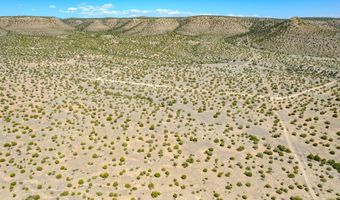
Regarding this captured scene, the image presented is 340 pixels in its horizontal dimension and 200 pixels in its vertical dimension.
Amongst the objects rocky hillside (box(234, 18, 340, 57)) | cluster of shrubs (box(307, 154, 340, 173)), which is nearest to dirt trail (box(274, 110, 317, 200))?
cluster of shrubs (box(307, 154, 340, 173))

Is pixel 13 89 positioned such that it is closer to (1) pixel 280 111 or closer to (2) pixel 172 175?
(2) pixel 172 175

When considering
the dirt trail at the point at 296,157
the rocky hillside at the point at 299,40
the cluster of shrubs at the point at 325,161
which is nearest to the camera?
the dirt trail at the point at 296,157

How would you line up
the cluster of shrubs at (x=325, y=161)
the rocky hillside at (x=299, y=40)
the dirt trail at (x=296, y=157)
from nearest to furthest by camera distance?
the dirt trail at (x=296, y=157)
the cluster of shrubs at (x=325, y=161)
the rocky hillside at (x=299, y=40)

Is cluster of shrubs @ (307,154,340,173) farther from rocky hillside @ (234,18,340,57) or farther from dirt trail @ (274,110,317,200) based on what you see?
rocky hillside @ (234,18,340,57)

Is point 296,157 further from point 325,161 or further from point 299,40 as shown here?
point 299,40

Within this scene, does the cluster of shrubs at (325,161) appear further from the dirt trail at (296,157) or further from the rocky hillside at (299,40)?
the rocky hillside at (299,40)

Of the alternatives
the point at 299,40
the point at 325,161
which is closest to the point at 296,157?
the point at 325,161

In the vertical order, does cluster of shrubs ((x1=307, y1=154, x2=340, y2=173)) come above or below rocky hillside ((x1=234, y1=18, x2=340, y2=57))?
below

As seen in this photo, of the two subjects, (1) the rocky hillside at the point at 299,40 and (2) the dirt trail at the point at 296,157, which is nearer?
(2) the dirt trail at the point at 296,157

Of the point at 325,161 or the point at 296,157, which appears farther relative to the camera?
the point at 296,157

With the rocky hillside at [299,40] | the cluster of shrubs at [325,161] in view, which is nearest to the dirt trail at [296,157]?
the cluster of shrubs at [325,161]

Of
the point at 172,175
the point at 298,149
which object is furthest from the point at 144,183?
the point at 298,149
